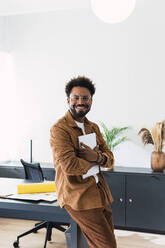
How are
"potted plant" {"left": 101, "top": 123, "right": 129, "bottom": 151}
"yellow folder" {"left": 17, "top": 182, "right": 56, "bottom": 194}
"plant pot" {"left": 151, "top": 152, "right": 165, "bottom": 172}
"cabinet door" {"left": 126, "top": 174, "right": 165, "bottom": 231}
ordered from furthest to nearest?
1. "potted plant" {"left": 101, "top": 123, "right": 129, "bottom": 151}
2. "plant pot" {"left": 151, "top": 152, "right": 165, "bottom": 172}
3. "cabinet door" {"left": 126, "top": 174, "right": 165, "bottom": 231}
4. "yellow folder" {"left": 17, "top": 182, "right": 56, "bottom": 194}

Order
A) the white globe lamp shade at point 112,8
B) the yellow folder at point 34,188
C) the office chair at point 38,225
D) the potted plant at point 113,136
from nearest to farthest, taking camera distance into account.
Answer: the white globe lamp shade at point 112,8, the yellow folder at point 34,188, the office chair at point 38,225, the potted plant at point 113,136

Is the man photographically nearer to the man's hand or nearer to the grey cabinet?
the man's hand

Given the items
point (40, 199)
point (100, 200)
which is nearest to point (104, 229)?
point (100, 200)

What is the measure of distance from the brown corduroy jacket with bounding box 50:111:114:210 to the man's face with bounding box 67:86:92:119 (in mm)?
86

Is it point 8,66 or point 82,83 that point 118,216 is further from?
point 8,66

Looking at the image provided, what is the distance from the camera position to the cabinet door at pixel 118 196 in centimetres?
409

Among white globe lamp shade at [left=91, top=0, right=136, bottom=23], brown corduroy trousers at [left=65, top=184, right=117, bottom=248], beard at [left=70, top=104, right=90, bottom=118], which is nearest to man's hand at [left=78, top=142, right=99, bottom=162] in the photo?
beard at [left=70, top=104, right=90, bottom=118]

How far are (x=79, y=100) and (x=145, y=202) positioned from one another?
7.42 feet

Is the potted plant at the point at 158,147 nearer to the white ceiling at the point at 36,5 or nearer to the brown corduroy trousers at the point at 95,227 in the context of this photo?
the white ceiling at the point at 36,5

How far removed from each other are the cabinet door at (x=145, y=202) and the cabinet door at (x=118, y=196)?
6 centimetres

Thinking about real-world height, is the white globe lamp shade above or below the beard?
above

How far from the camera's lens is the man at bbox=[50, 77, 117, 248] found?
6.63 feet

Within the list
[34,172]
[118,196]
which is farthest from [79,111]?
[118,196]

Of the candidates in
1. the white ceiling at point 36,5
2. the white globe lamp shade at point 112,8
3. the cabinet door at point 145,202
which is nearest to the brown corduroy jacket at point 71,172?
the white globe lamp shade at point 112,8
